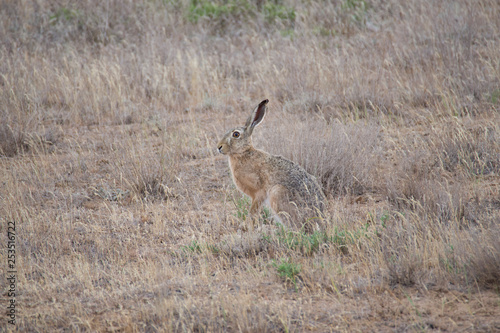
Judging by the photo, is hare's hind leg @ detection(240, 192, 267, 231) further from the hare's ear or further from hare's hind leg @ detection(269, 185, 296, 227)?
the hare's ear

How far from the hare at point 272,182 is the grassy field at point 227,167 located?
0.79 ft

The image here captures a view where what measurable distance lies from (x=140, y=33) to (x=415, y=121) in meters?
8.00

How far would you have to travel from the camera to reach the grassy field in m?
3.73

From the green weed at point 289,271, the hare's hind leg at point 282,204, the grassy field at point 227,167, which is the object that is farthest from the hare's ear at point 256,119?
the green weed at point 289,271

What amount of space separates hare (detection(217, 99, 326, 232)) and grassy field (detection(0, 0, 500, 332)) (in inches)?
9.5

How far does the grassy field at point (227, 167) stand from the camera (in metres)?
3.73

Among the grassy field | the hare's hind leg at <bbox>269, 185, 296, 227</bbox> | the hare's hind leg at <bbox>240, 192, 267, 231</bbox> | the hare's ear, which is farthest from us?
the hare's ear

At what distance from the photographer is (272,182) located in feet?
17.5

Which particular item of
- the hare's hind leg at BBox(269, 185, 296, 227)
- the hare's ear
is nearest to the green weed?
the hare's hind leg at BBox(269, 185, 296, 227)

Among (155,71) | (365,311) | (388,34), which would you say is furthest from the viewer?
(388,34)

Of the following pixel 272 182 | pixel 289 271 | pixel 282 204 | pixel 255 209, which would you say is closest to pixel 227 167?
pixel 255 209

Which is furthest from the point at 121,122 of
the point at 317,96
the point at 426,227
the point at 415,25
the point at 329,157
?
the point at 415,25

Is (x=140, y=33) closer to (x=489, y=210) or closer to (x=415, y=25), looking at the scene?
(x=415, y=25)

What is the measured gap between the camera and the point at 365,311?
11.6 ft
